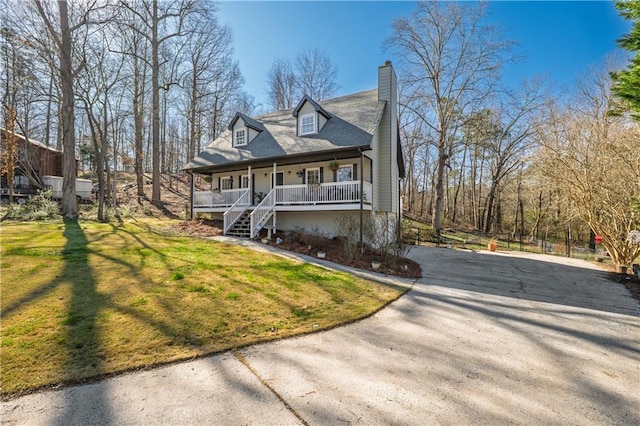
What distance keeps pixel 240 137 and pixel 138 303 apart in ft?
45.0

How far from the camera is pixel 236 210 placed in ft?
45.6

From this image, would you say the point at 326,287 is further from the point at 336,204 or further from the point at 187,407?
the point at 336,204

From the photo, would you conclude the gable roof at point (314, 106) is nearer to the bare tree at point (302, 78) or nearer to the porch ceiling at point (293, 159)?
the porch ceiling at point (293, 159)

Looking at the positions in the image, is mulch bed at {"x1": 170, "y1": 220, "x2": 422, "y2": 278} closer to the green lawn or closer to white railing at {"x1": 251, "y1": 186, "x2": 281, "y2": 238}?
white railing at {"x1": 251, "y1": 186, "x2": 281, "y2": 238}

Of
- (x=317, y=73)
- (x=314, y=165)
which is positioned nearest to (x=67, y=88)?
(x=314, y=165)

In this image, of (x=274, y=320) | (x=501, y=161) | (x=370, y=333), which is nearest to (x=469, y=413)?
(x=370, y=333)

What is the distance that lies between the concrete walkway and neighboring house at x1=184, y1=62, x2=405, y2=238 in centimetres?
755

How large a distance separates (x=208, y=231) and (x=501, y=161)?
27.4 meters

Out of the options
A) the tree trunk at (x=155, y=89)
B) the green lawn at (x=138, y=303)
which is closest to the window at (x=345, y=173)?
the green lawn at (x=138, y=303)

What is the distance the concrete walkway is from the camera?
8.41 ft

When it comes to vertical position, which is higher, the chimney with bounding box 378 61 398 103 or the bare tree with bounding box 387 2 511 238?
the bare tree with bounding box 387 2 511 238

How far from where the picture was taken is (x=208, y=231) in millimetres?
13523

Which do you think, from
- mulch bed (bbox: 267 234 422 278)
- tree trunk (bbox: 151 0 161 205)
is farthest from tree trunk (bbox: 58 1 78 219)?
mulch bed (bbox: 267 234 422 278)

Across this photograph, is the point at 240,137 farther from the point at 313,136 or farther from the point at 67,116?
the point at 67,116
